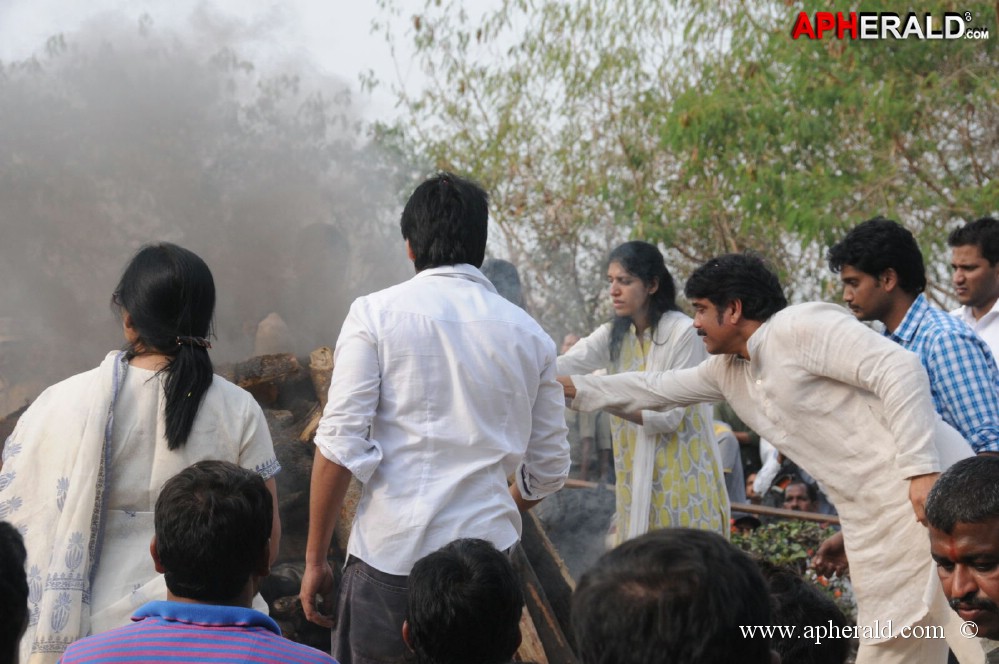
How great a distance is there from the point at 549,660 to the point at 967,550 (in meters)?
2.53

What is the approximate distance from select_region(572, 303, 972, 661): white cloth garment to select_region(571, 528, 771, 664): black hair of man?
196 cm

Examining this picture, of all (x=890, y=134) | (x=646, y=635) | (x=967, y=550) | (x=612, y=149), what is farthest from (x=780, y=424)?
(x=612, y=149)

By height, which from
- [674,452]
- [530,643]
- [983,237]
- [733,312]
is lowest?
[530,643]

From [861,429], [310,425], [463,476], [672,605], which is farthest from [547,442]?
[310,425]

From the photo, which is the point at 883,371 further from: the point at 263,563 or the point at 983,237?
the point at 263,563

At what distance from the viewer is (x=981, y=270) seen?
471 centimetres

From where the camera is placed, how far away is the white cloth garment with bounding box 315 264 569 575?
9.69 ft

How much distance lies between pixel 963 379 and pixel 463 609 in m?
2.06

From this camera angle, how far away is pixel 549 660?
4.52 m

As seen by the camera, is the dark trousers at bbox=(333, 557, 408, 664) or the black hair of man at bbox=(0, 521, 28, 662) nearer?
the black hair of man at bbox=(0, 521, 28, 662)

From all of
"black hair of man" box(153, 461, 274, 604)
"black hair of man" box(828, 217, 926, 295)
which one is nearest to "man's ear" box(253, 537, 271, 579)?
"black hair of man" box(153, 461, 274, 604)

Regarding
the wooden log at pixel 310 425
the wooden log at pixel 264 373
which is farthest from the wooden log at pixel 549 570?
the wooden log at pixel 264 373

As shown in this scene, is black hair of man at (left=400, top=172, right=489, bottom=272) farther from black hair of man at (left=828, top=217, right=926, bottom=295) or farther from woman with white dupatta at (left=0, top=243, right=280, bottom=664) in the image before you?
black hair of man at (left=828, top=217, right=926, bottom=295)

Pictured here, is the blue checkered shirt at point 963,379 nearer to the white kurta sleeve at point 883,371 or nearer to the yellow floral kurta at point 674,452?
the white kurta sleeve at point 883,371
